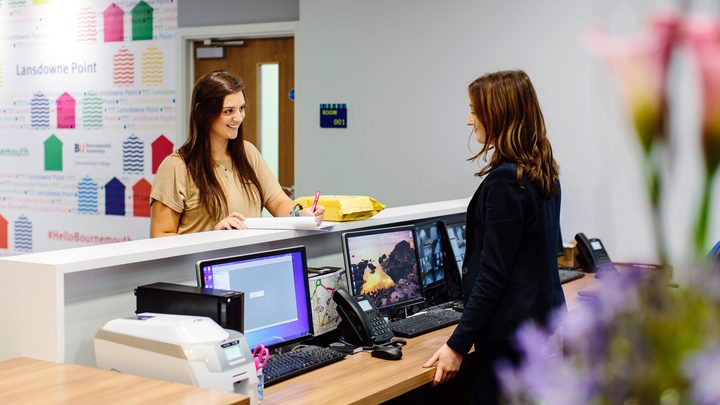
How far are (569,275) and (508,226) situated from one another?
1887 mm

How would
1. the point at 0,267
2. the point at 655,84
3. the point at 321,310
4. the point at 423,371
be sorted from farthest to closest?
the point at 321,310
the point at 423,371
the point at 0,267
the point at 655,84

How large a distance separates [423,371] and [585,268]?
2.04 meters

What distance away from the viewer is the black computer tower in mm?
2068

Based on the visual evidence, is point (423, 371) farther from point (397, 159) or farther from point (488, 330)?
point (397, 159)

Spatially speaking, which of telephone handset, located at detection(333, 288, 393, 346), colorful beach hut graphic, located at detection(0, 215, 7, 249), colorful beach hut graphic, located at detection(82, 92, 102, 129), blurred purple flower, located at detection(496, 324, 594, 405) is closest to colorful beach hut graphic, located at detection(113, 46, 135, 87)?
colorful beach hut graphic, located at detection(82, 92, 102, 129)

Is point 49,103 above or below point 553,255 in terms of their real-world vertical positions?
above

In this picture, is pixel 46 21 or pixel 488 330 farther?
pixel 46 21

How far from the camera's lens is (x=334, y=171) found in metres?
5.21

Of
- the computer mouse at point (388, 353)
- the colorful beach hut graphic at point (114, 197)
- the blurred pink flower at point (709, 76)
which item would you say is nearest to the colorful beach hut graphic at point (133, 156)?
the colorful beach hut graphic at point (114, 197)

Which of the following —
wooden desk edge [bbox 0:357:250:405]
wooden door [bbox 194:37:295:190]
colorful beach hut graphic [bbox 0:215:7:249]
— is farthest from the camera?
colorful beach hut graphic [bbox 0:215:7:249]

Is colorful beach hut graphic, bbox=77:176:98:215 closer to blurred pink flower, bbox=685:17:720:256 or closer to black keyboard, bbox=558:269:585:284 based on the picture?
black keyboard, bbox=558:269:585:284

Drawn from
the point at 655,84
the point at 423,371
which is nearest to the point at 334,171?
the point at 423,371

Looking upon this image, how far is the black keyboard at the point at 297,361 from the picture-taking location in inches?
88.7

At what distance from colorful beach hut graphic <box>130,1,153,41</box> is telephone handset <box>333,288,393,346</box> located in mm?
3769
